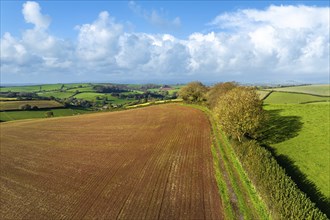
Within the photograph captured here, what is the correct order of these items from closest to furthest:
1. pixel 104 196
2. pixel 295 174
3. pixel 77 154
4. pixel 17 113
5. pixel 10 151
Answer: pixel 104 196, pixel 295 174, pixel 77 154, pixel 10 151, pixel 17 113

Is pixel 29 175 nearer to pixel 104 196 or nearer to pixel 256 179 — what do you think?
pixel 104 196

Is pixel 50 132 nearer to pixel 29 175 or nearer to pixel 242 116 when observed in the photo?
pixel 29 175

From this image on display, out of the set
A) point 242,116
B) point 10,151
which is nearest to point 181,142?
point 242,116

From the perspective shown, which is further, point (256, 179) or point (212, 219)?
point (256, 179)

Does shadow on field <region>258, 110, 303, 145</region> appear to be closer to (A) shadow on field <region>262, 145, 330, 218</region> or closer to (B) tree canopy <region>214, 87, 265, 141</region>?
(B) tree canopy <region>214, 87, 265, 141</region>

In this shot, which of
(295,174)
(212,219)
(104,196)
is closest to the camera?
(212,219)

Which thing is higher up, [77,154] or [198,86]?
[198,86]
